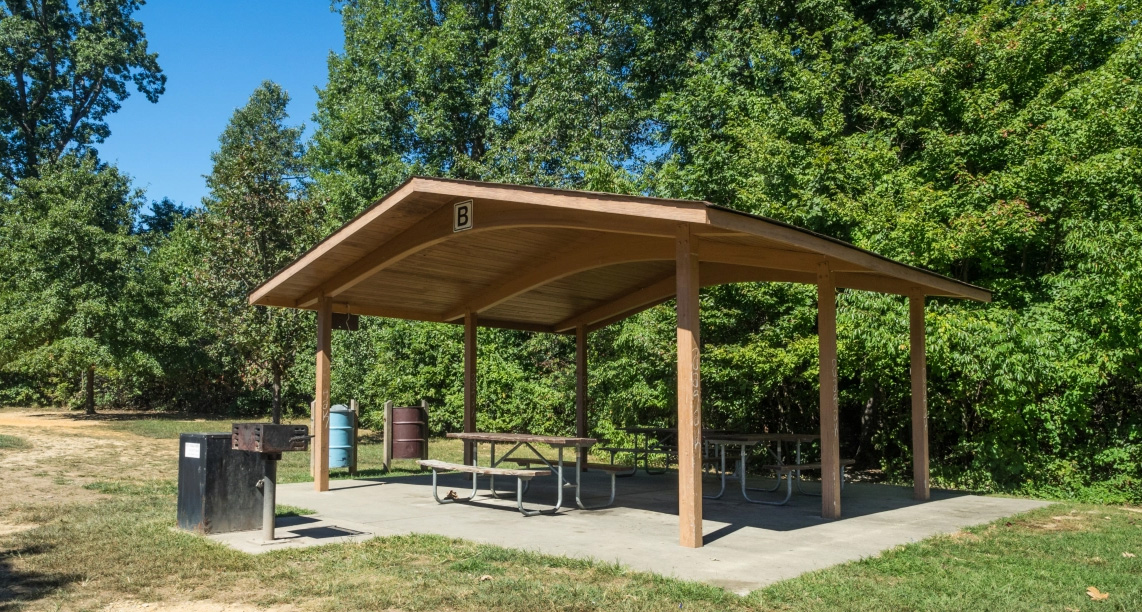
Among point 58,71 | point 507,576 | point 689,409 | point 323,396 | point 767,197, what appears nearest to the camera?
point 507,576

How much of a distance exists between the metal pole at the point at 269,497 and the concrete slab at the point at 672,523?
28 cm

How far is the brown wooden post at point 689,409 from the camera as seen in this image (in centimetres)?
663

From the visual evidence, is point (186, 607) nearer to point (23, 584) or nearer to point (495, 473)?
point (23, 584)

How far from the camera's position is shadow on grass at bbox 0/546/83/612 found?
4.98 m

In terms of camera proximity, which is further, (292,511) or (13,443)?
(13,443)

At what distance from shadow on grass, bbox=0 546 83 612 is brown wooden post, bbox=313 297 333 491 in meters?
4.36

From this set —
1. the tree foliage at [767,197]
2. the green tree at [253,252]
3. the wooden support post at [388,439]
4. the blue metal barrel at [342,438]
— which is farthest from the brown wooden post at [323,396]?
the green tree at [253,252]

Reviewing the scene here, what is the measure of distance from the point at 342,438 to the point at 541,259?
442 cm

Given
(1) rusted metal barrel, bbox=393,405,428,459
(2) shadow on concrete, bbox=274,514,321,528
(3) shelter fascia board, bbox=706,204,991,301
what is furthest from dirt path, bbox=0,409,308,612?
(3) shelter fascia board, bbox=706,204,991,301

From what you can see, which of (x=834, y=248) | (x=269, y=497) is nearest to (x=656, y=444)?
(x=834, y=248)

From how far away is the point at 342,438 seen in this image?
12.3 metres

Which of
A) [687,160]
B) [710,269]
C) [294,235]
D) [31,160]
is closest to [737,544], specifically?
[710,269]

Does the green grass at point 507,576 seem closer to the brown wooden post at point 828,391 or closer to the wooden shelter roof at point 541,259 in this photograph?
the brown wooden post at point 828,391

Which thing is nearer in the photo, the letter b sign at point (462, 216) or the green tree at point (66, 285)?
the letter b sign at point (462, 216)
